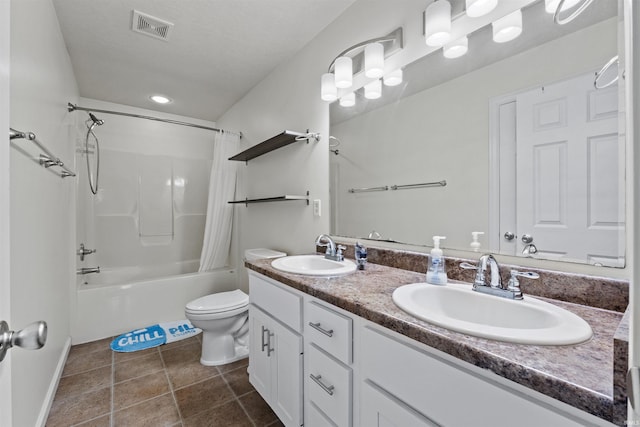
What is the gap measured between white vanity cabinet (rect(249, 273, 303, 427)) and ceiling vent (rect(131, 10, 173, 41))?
68.0 inches

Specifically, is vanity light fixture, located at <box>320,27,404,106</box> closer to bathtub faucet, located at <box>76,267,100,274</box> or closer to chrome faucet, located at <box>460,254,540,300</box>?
chrome faucet, located at <box>460,254,540,300</box>

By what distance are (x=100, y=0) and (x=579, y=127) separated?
7.93 feet

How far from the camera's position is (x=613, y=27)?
0.84 m

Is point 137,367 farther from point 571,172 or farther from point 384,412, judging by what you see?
point 571,172

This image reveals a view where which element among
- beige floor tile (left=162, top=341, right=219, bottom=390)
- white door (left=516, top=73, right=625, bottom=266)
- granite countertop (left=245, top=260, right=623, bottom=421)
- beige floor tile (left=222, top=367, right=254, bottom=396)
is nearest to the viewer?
granite countertop (left=245, top=260, right=623, bottom=421)

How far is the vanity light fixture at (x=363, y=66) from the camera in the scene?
148 cm

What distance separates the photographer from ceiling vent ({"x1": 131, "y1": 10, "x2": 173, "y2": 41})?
1775 millimetres

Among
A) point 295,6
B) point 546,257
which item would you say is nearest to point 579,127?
point 546,257

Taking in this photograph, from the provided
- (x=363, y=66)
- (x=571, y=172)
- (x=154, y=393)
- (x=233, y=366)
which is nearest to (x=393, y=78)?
(x=363, y=66)

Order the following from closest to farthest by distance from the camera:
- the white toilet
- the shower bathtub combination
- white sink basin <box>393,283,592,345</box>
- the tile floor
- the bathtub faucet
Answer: white sink basin <box>393,283,592,345</box> < the tile floor < the white toilet < the shower bathtub combination < the bathtub faucet

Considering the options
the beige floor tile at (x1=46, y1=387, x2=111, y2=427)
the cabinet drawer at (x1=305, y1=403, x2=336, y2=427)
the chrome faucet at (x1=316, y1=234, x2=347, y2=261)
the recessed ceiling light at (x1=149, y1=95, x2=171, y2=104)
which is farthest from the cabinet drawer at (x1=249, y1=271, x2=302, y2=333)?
the recessed ceiling light at (x1=149, y1=95, x2=171, y2=104)

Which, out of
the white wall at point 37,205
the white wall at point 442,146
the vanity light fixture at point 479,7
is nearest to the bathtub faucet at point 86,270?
the white wall at point 37,205

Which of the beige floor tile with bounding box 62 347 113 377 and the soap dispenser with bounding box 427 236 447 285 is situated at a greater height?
the soap dispenser with bounding box 427 236 447 285

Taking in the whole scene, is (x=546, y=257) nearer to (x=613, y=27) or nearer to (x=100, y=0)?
(x=613, y=27)
